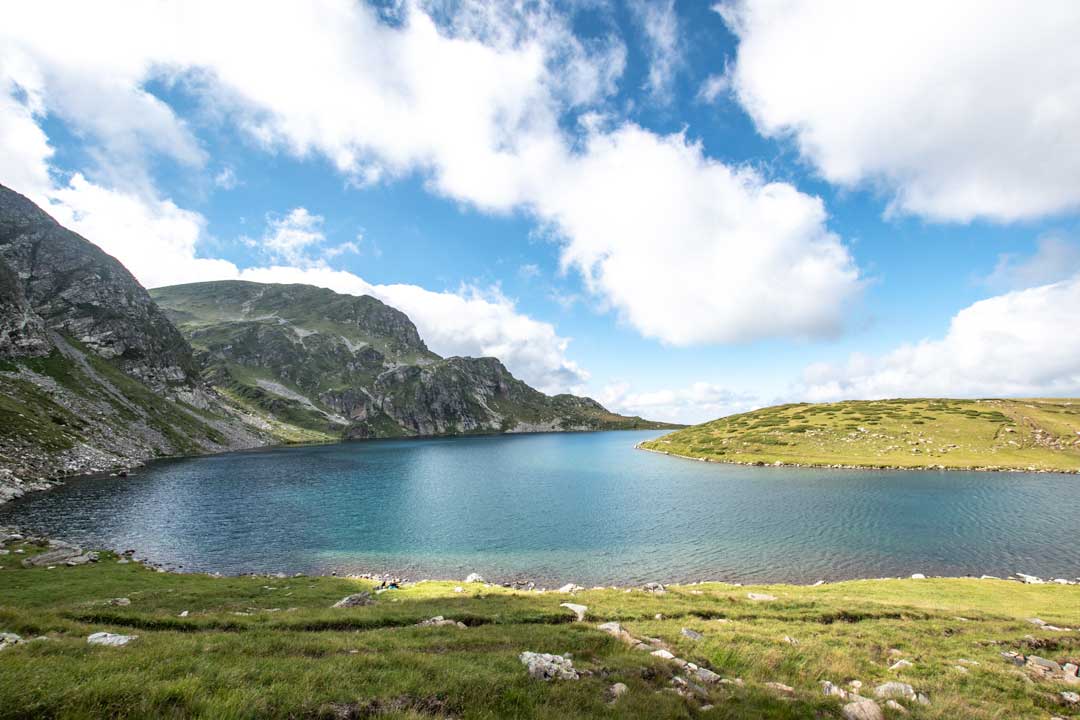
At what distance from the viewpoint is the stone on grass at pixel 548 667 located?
43.7 feet

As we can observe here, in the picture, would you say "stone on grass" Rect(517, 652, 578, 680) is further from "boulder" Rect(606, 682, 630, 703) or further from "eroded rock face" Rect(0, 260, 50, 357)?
→ "eroded rock face" Rect(0, 260, 50, 357)

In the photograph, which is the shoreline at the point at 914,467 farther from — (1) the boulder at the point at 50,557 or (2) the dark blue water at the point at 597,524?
(1) the boulder at the point at 50,557

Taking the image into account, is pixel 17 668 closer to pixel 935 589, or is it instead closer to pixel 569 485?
pixel 935 589

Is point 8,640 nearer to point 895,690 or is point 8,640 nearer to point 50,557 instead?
point 895,690

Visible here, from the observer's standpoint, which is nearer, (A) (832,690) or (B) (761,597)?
(A) (832,690)

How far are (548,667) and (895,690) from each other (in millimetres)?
12109

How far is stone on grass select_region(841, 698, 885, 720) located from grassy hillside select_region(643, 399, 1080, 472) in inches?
4549

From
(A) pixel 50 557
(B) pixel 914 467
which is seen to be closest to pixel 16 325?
(A) pixel 50 557

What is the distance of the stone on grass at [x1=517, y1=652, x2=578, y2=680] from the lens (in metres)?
13.3

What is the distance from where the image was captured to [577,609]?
23.3m

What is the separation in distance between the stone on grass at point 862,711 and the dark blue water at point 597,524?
29.1 metres

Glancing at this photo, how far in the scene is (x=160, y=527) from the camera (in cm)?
5575

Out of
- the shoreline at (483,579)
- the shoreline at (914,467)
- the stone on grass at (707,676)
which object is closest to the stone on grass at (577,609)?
the stone on grass at (707,676)

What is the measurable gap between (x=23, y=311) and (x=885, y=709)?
21172cm
